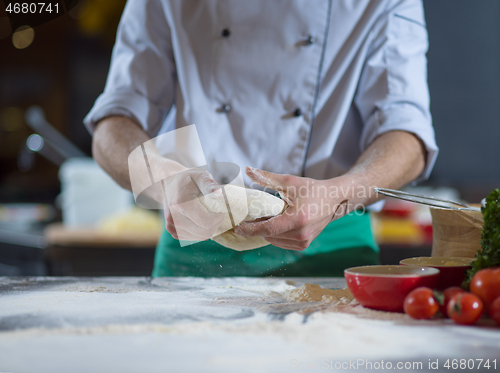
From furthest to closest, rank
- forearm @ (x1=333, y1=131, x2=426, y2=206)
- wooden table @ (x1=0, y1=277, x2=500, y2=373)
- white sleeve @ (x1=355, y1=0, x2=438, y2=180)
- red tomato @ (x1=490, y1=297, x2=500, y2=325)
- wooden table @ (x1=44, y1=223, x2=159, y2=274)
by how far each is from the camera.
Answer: wooden table @ (x1=44, y1=223, x2=159, y2=274) < white sleeve @ (x1=355, y1=0, x2=438, y2=180) < forearm @ (x1=333, y1=131, x2=426, y2=206) < red tomato @ (x1=490, y1=297, x2=500, y2=325) < wooden table @ (x1=0, y1=277, x2=500, y2=373)

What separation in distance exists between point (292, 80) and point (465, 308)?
77 centimetres

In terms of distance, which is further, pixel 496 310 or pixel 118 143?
pixel 118 143

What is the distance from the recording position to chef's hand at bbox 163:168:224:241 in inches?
37.5

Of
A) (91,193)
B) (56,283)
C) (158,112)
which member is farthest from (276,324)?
(91,193)

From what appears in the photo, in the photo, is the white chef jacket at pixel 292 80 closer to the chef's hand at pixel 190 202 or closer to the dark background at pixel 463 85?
the chef's hand at pixel 190 202

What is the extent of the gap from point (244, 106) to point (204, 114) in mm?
121

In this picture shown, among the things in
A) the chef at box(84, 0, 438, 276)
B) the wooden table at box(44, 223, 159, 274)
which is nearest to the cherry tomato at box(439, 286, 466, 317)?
the chef at box(84, 0, 438, 276)

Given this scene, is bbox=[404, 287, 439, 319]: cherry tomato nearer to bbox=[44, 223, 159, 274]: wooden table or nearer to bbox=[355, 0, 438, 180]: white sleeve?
bbox=[355, 0, 438, 180]: white sleeve

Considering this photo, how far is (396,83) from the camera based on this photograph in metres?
1.29

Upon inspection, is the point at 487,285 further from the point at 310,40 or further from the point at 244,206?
the point at 310,40

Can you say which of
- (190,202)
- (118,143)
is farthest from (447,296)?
(118,143)

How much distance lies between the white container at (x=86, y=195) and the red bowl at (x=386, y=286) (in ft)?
6.24

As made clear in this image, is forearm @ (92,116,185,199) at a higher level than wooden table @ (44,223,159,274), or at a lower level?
higher

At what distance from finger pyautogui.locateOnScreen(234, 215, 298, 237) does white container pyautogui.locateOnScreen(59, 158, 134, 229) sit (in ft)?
5.57
